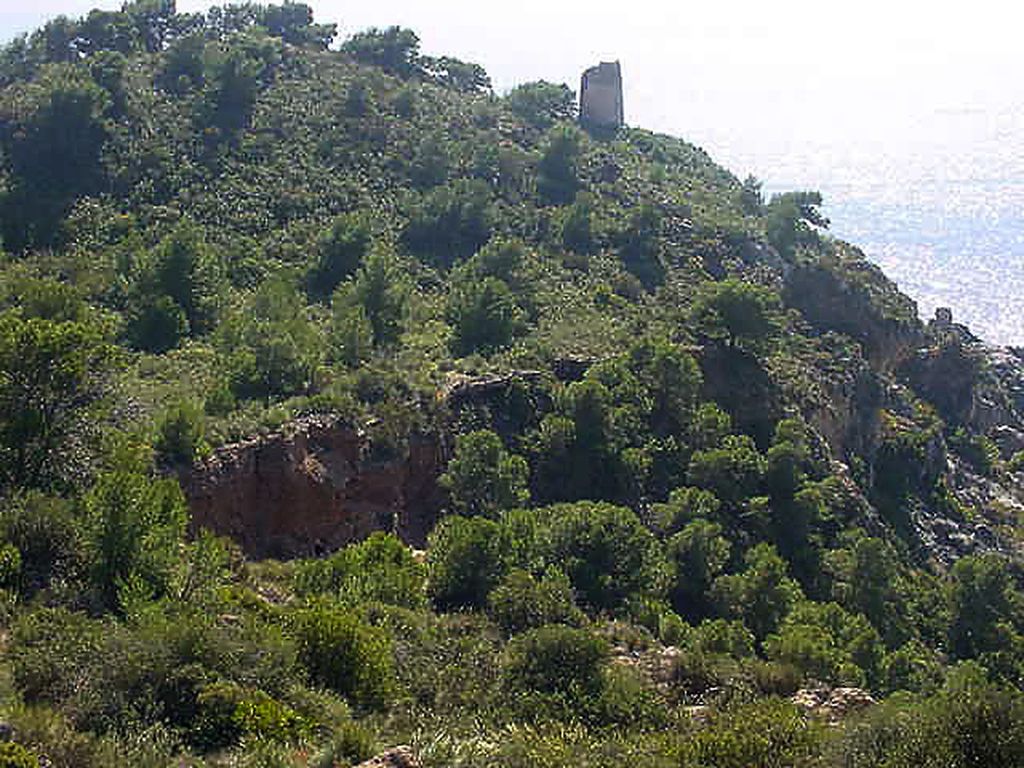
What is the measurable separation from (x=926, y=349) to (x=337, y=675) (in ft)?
200

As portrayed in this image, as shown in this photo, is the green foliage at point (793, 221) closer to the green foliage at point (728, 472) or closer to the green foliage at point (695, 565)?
the green foliage at point (728, 472)

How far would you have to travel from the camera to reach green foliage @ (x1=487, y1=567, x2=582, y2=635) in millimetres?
28828

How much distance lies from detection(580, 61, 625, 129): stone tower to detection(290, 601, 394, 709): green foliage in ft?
265

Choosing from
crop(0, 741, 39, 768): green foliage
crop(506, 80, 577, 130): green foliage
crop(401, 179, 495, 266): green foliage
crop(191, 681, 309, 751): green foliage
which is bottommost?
crop(191, 681, 309, 751): green foliage

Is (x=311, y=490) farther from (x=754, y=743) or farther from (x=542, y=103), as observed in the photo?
(x=542, y=103)

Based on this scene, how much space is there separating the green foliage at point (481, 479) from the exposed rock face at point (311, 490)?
5.52 feet

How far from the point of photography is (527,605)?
29.0 m

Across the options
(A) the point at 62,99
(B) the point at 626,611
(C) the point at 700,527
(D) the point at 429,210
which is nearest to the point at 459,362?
(C) the point at 700,527

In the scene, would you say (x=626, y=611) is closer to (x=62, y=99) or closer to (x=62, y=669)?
(x=62, y=669)

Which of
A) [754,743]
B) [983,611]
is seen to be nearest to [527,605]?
[754,743]

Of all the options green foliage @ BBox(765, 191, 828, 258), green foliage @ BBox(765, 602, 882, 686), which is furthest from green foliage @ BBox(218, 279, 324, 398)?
green foliage @ BBox(765, 191, 828, 258)

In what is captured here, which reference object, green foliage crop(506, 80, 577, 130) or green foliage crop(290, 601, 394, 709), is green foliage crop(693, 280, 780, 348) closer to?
green foliage crop(290, 601, 394, 709)

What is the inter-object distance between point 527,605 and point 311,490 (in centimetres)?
1131

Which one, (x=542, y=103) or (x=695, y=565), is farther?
(x=542, y=103)
